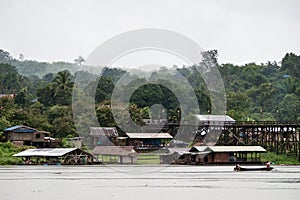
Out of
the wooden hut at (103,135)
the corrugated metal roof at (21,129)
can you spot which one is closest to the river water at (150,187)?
the corrugated metal roof at (21,129)

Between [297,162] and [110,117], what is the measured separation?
72.5ft

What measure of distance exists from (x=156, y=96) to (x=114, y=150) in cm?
2008

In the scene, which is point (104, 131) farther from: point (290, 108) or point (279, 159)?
point (290, 108)

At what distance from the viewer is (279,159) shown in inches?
2574

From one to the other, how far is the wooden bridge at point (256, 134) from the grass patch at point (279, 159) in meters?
0.59

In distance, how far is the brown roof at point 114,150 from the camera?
216ft

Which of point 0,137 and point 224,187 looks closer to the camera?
point 224,187

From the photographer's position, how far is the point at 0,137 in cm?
6944

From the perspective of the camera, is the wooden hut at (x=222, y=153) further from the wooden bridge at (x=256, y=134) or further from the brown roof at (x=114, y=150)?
the brown roof at (x=114, y=150)

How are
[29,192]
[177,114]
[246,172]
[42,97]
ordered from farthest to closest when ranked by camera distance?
[42,97], [177,114], [246,172], [29,192]

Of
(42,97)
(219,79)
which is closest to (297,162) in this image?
(42,97)

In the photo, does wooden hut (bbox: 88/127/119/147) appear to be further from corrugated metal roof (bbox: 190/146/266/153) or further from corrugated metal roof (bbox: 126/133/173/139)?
corrugated metal roof (bbox: 190/146/266/153)

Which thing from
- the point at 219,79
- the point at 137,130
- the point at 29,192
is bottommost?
the point at 29,192

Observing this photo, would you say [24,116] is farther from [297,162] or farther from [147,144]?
[297,162]
